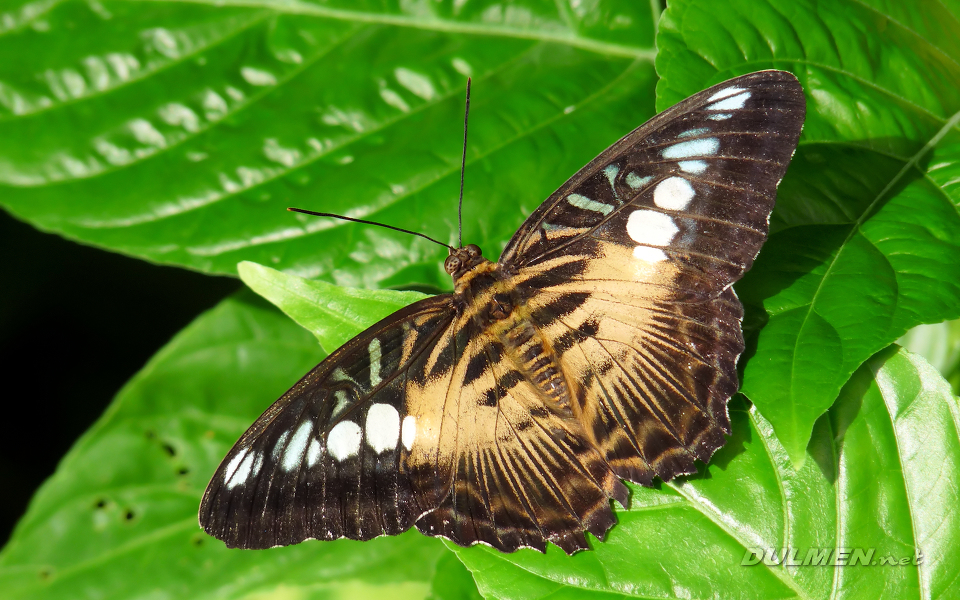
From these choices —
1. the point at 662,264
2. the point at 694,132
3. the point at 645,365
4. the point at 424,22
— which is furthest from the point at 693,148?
the point at 424,22

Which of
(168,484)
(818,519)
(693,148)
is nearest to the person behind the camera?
(818,519)

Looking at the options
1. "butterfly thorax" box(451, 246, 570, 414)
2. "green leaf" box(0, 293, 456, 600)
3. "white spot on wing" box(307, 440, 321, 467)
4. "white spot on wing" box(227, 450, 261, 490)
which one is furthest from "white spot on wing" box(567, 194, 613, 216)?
"green leaf" box(0, 293, 456, 600)

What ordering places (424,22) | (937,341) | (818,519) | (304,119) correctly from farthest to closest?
1. (424,22)
2. (304,119)
3. (937,341)
4. (818,519)

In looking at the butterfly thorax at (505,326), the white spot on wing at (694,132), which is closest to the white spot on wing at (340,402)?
the butterfly thorax at (505,326)

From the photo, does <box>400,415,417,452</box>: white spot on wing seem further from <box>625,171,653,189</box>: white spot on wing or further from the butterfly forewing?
<box>625,171,653,189</box>: white spot on wing

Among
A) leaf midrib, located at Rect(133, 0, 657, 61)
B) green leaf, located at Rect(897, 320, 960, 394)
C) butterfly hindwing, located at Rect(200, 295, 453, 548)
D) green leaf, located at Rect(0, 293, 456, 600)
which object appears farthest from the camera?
green leaf, located at Rect(0, 293, 456, 600)

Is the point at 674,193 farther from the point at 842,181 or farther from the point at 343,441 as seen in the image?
the point at 343,441
